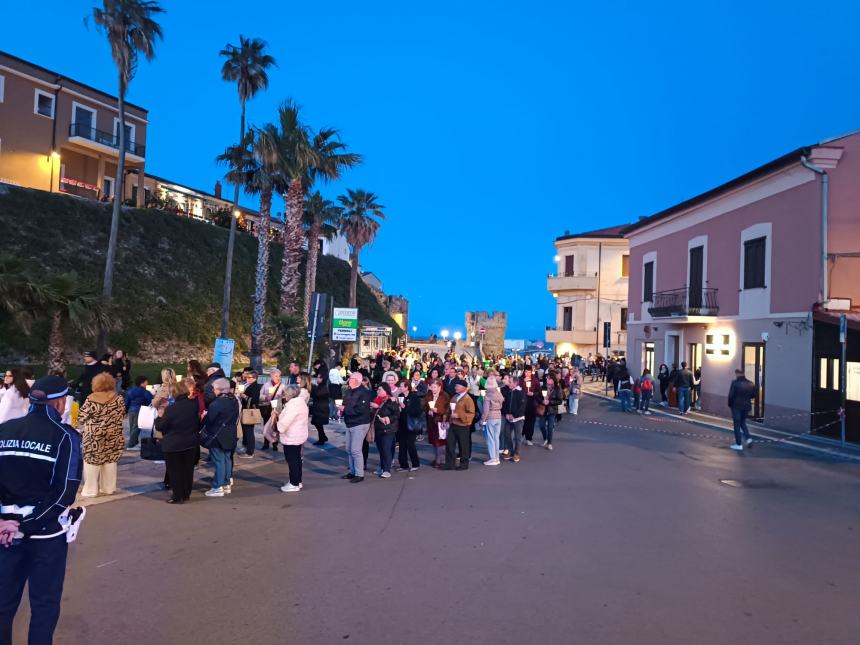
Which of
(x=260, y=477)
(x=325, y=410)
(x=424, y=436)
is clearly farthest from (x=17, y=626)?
(x=424, y=436)

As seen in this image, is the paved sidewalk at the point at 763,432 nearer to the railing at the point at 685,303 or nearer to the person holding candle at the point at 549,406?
the railing at the point at 685,303

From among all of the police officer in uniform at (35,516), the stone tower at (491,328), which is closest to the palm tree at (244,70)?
the police officer in uniform at (35,516)

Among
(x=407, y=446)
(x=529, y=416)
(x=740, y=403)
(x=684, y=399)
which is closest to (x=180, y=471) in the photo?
(x=407, y=446)

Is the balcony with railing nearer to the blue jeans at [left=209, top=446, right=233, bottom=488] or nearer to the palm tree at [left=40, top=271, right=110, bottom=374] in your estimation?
the palm tree at [left=40, top=271, right=110, bottom=374]

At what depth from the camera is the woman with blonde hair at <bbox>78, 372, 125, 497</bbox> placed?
27.4ft

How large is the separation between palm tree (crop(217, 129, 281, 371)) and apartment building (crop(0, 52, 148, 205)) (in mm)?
15690

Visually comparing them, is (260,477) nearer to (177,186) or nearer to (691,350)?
(691,350)

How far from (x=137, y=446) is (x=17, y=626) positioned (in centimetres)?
832

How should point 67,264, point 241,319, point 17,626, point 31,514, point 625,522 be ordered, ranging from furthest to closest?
point 241,319 → point 67,264 → point 625,522 → point 17,626 → point 31,514

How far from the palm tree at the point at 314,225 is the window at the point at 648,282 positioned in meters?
18.6

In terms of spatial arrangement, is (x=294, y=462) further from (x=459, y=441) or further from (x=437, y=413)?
(x=459, y=441)

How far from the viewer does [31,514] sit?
147 inches

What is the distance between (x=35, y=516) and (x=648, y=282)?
29.7 meters

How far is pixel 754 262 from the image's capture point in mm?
21359
